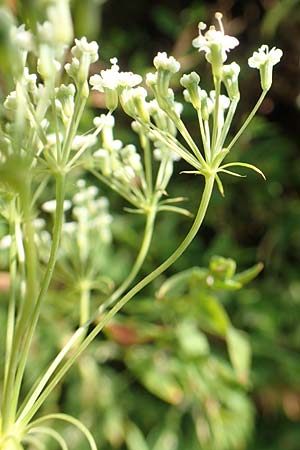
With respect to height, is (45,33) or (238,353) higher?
(45,33)

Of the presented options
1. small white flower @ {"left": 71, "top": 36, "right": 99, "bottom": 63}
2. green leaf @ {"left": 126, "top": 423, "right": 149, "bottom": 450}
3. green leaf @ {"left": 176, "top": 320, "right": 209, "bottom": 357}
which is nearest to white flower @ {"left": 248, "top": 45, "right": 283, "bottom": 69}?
small white flower @ {"left": 71, "top": 36, "right": 99, "bottom": 63}

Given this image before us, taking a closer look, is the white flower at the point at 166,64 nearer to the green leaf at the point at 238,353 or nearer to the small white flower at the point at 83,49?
the small white flower at the point at 83,49

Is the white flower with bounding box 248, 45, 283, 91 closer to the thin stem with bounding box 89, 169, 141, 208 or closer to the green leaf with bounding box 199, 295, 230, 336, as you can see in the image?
the thin stem with bounding box 89, 169, 141, 208

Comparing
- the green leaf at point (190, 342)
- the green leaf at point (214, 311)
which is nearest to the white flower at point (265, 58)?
the green leaf at point (214, 311)

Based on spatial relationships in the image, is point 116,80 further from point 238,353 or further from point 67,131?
point 238,353

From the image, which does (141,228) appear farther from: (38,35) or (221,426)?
(38,35)

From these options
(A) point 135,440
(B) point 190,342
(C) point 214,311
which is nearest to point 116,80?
(C) point 214,311

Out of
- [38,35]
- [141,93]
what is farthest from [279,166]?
[38,35]

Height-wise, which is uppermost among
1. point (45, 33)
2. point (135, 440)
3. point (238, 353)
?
point (45, 33)

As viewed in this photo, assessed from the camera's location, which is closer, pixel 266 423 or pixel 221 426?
pixel 221 426

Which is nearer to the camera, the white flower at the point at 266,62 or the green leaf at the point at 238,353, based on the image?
the white flower at the point at 266,62

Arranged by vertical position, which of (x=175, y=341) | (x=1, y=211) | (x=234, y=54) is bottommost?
(x=175, y=341)
